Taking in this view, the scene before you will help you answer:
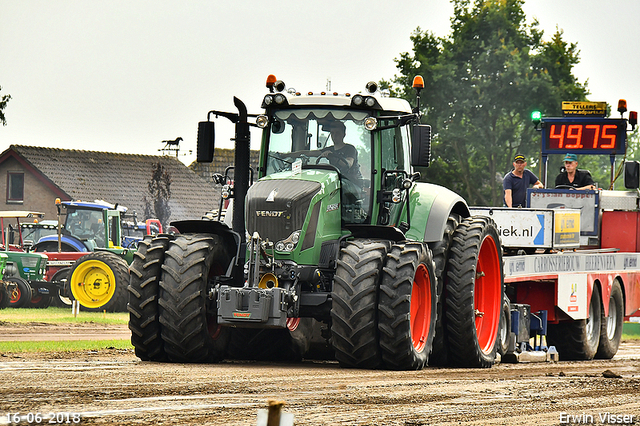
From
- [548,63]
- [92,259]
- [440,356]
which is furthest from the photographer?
[548,63]

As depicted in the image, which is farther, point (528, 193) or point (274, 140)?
point (528, 193)

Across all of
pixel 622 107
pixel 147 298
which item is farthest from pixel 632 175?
pixel 147 298

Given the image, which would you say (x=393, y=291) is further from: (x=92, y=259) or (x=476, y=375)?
(x=92, y=259)

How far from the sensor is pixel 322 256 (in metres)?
10.7

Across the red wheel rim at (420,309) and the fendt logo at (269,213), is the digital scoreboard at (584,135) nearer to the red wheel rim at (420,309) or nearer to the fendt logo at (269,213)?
the red wheel rim at (420,309)

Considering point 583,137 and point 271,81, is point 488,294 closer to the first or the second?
point 271,81

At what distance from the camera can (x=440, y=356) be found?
1188 centimetres

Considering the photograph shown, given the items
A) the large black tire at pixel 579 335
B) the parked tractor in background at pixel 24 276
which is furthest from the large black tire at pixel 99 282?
the large black tire at pixel 579 335

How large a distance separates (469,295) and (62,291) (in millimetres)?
15212

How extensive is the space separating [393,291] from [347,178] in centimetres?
162

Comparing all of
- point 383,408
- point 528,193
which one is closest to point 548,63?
point 528,193

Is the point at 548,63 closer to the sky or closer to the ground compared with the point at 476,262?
closer to the sky

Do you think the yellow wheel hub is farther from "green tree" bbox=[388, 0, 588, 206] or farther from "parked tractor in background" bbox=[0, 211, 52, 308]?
"green tree" bbox=[388, 0, 588, 206]

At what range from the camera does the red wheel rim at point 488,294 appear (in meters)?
12.8
